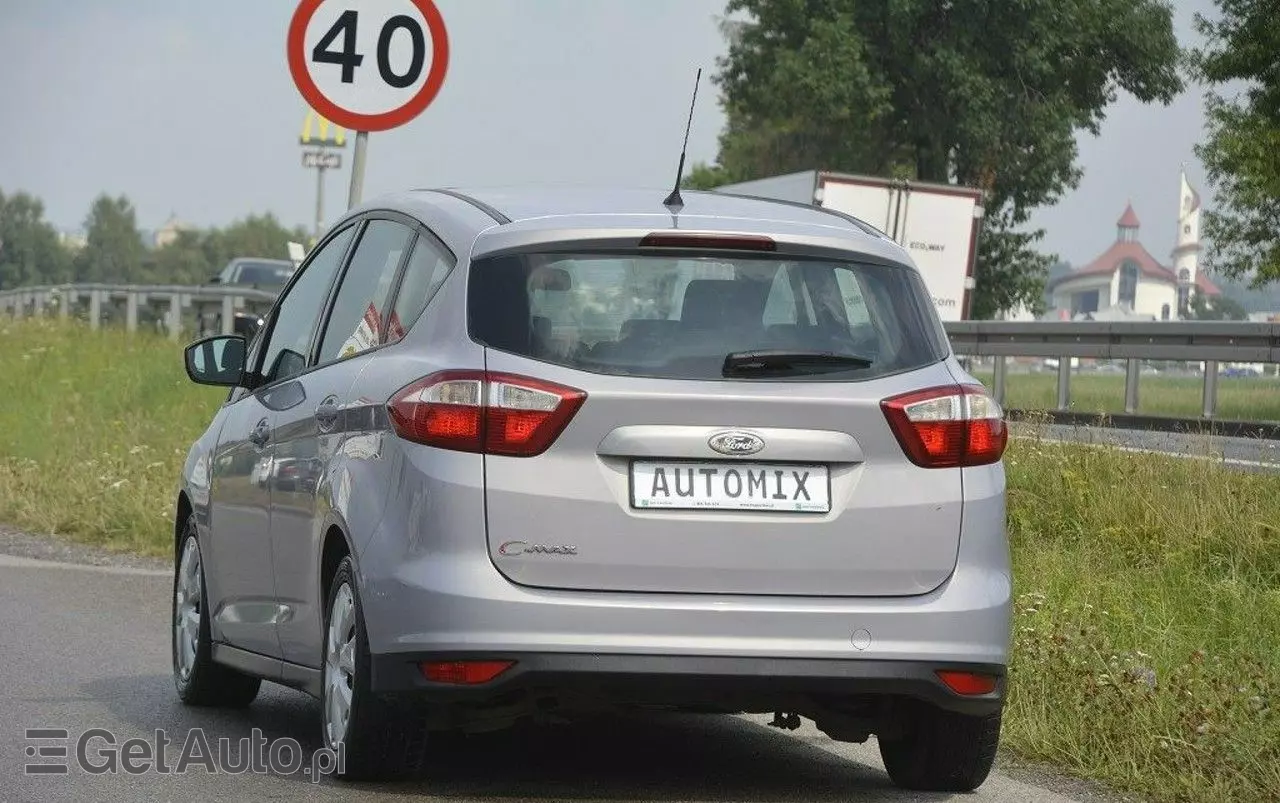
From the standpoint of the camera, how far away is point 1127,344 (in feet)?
81.7

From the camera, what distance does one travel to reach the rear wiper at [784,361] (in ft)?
20.1

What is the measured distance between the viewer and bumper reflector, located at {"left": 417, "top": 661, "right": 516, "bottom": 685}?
5961 millimetres

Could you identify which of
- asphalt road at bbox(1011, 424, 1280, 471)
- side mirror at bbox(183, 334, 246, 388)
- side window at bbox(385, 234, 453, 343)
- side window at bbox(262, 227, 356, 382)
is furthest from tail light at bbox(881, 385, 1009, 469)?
asphalt road at bbox(1011, 424, 1280, 471)

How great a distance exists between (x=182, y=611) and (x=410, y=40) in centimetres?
380

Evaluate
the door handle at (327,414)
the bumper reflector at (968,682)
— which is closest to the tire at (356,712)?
the door handle at (327,414)

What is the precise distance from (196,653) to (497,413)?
2656 millimetres

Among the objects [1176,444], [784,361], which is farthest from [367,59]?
[784,361]

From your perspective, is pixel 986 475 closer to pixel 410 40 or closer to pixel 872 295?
pixel 872 295

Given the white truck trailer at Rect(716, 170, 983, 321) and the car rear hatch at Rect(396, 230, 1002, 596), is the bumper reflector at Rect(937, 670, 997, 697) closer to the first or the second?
the car rear hatch at Rect(396, 230, 1002, 596)

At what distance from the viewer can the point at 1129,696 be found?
304 inches

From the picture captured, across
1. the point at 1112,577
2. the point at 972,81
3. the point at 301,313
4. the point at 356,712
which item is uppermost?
the point at 972,81

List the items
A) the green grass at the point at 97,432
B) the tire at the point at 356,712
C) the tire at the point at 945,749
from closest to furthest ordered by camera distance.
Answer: the tire at the point at 356,712 → the tire at the point at 945,749 → the green grass at the point at 97,432

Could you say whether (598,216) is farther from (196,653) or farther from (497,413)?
(196,653)

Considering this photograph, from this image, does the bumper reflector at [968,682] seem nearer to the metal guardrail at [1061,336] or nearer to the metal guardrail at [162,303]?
the metal guardrail at [1061,336]
